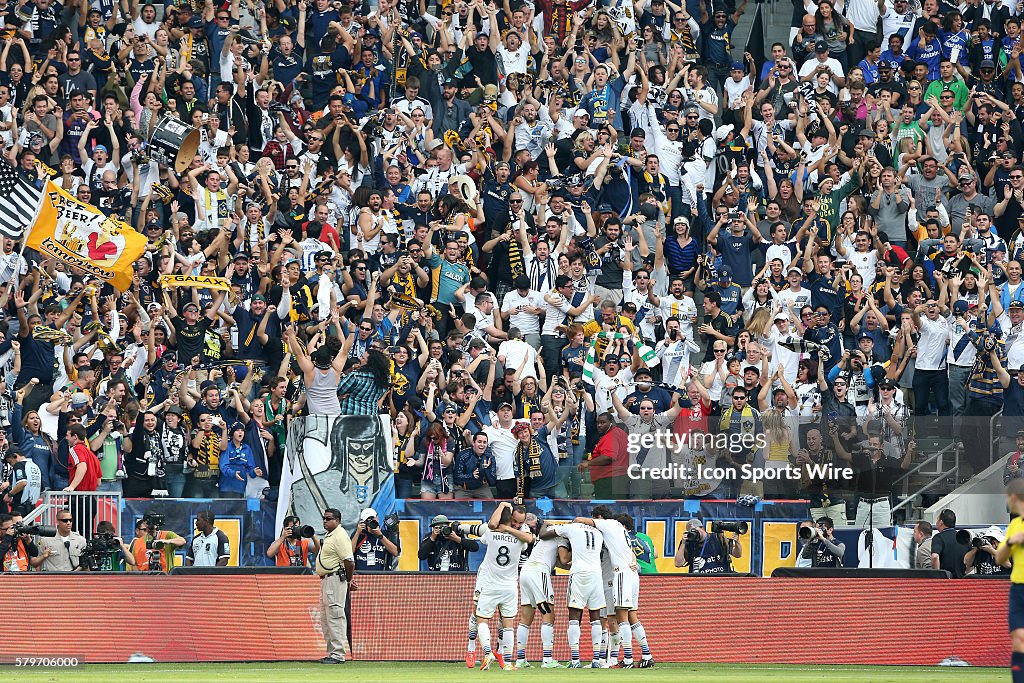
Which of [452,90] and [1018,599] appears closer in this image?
[1018,599]

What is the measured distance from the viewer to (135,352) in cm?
2433

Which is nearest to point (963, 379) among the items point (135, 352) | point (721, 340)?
point (721, 340)

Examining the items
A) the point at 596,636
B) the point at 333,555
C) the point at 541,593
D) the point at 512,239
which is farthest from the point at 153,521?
the point at 512,239

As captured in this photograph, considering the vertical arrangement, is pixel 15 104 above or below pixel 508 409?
above

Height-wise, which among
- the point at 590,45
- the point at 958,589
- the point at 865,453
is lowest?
the point at 958,589

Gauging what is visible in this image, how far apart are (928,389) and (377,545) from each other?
27.0ft

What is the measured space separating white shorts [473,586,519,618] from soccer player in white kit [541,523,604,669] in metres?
0.65

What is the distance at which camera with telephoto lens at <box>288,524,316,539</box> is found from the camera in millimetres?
20984

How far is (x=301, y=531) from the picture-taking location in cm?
2106

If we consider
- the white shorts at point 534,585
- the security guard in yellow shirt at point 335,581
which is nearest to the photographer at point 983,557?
the white shorts at point 534,585

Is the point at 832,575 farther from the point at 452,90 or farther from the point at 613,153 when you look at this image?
the point at 452,90

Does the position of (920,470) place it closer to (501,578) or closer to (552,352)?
(501,578)

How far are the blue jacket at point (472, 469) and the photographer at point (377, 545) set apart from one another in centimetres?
115

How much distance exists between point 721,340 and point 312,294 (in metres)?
5.64
